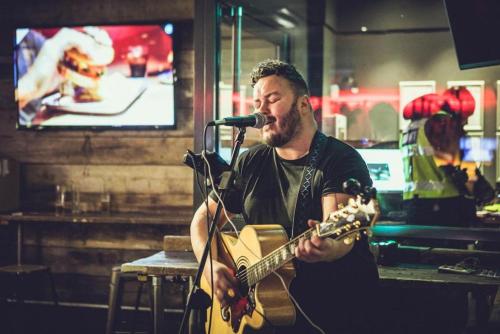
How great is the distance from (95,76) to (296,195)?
3.57 meters

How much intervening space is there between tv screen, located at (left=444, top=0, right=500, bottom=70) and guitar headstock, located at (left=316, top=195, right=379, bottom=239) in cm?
202

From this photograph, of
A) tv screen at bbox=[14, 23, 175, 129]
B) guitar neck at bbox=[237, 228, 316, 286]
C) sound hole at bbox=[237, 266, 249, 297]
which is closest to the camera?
guitar neck at bbox=[237, 228, 316, 286]

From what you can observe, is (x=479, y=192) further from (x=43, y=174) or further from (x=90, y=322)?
(x=43, y=174)

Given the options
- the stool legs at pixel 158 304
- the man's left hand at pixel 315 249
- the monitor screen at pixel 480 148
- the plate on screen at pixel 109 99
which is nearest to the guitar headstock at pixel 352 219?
the man's left hand at pixel 315 249

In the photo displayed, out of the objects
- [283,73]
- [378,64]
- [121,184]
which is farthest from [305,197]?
[378,64]

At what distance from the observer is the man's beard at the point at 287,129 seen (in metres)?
2.69

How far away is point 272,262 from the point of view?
2434 mm

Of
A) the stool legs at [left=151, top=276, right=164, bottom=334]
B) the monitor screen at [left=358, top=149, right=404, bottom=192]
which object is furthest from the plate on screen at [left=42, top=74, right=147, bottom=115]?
the stool legs at [left=151, top=276, right=164, bottom=334]

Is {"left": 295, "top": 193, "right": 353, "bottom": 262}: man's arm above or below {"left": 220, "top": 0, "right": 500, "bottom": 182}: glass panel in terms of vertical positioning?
below

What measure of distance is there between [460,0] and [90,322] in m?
3.76

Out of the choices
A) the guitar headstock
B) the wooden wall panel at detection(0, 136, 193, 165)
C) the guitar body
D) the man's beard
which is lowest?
the guitar body

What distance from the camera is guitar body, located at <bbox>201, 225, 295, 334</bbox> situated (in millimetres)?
2473

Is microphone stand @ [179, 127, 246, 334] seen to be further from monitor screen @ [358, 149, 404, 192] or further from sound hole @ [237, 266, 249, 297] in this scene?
monitor screen @ [358, 149, 404, 192]

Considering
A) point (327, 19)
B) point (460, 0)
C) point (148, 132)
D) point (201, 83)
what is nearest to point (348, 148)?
point (460, 0)
